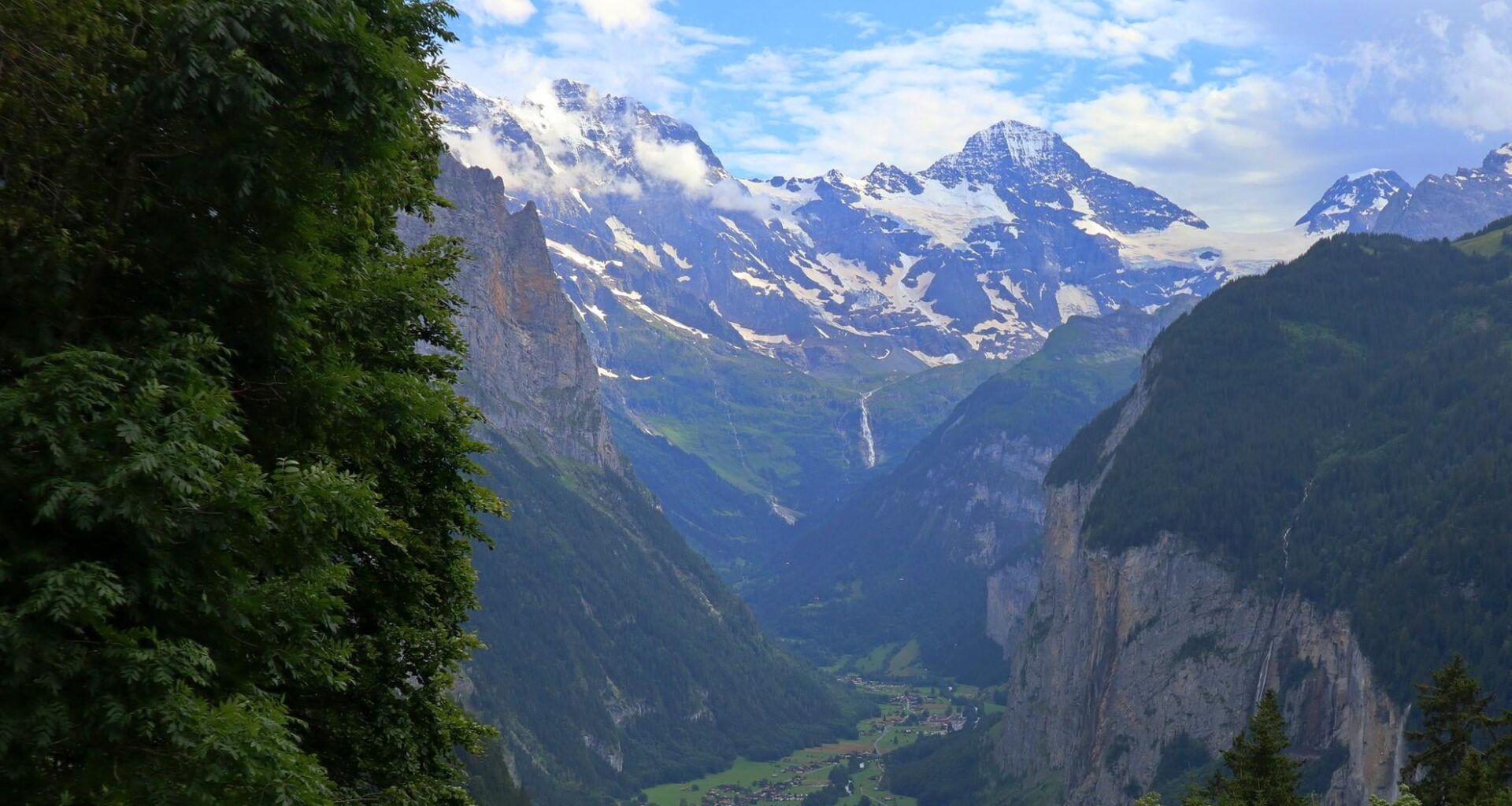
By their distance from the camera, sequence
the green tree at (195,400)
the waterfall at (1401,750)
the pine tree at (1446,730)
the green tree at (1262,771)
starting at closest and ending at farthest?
the green tree at (195,400), the green tree at (1262,771), the pine tree at (1446,730), the waterfall at (1401,750)

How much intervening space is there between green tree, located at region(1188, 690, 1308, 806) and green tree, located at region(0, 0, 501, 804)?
4422 centimetres

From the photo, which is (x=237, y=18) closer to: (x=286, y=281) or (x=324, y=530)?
(x=286, y=281)

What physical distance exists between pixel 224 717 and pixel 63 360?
15.4 ft

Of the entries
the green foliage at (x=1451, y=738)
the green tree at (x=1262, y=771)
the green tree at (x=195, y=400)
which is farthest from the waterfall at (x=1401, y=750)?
the green tree at (x=195, y=400)

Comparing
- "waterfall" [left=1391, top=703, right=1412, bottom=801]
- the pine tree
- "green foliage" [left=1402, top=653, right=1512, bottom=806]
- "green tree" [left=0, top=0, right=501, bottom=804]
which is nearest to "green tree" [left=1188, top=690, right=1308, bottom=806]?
the pine tree

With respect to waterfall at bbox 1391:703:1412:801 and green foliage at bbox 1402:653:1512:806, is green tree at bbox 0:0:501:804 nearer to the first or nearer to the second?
green foliage at bbox 1402:653:1512:806

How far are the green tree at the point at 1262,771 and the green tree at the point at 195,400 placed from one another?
4422 centimetres

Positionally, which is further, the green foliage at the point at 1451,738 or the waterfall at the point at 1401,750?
the waterfall at the point at 1401,750

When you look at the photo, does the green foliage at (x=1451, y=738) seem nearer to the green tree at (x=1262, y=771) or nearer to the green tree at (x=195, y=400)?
the green tree at (x=1262, y=771)

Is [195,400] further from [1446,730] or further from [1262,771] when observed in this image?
[1446,730]

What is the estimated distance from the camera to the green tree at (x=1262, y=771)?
190ft

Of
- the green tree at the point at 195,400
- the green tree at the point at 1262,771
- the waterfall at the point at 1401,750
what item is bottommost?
the waterfall at the point at 1401,750

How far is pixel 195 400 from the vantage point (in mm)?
16688

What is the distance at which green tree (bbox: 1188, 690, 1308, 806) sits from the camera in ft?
190
